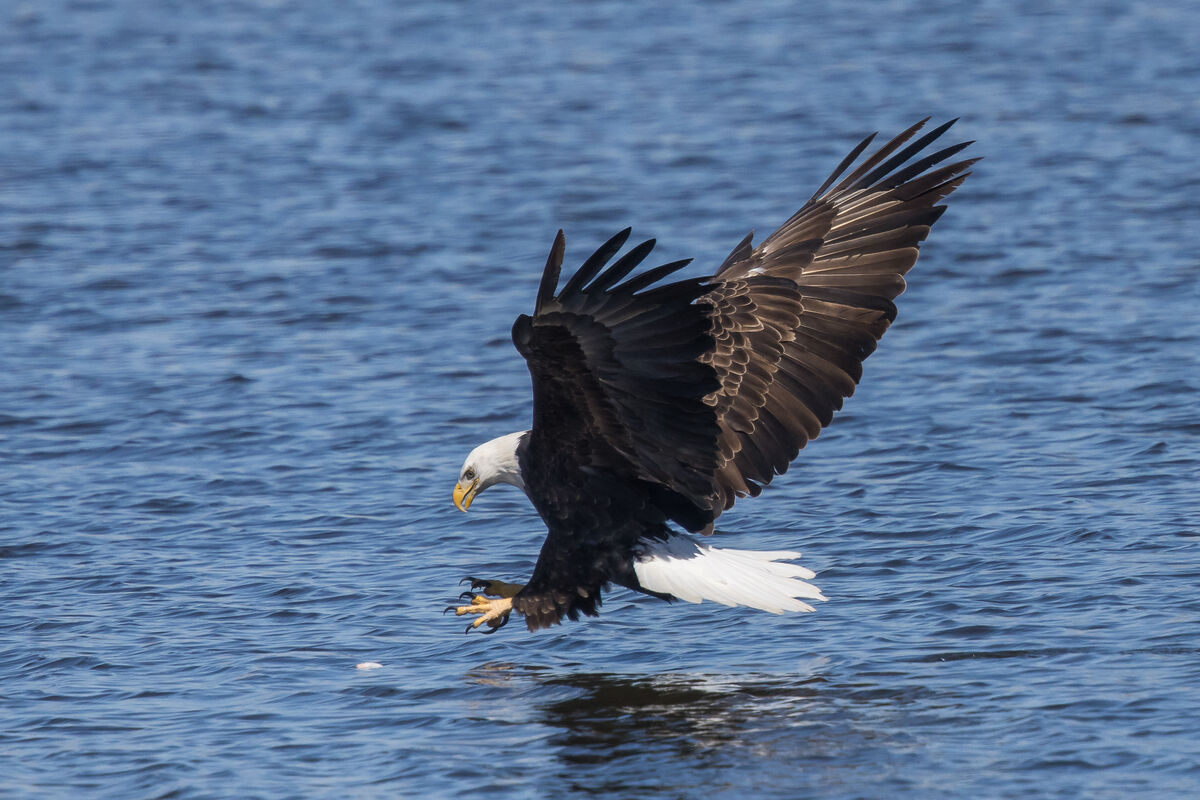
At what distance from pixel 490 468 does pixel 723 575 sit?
35.1 inches

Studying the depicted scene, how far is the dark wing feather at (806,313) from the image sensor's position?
6273 mm

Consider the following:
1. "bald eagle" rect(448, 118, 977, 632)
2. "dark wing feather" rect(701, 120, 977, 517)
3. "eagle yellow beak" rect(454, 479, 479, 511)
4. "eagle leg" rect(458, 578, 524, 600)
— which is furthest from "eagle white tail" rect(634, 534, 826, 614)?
"eagle yellow beak" rect(454, 479, 479, 511)

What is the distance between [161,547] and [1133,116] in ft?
34.2

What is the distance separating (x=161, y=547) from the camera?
7.51 meters

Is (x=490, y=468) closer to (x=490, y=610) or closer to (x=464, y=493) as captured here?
(x=464, y=493)

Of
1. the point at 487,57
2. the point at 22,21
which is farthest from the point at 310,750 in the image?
the point at 22,21

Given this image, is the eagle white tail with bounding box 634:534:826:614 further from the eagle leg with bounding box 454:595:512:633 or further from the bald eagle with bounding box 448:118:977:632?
the eagle leg with bounding box 454:595:512:633

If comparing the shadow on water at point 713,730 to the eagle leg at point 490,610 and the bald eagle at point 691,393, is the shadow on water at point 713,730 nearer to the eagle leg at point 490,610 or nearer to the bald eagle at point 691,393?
the eagle leg at point 490,610

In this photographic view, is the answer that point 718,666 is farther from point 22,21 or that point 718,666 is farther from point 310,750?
point 22,21

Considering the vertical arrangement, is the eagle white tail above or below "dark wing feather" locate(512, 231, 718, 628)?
below

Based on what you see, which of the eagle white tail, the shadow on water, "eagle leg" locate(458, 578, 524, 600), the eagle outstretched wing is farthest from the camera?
"eagle leg" locate(458, 578, 524, 600)

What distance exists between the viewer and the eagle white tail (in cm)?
579

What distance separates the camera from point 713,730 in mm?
5441

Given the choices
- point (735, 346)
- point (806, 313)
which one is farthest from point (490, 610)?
point (806, 313)
